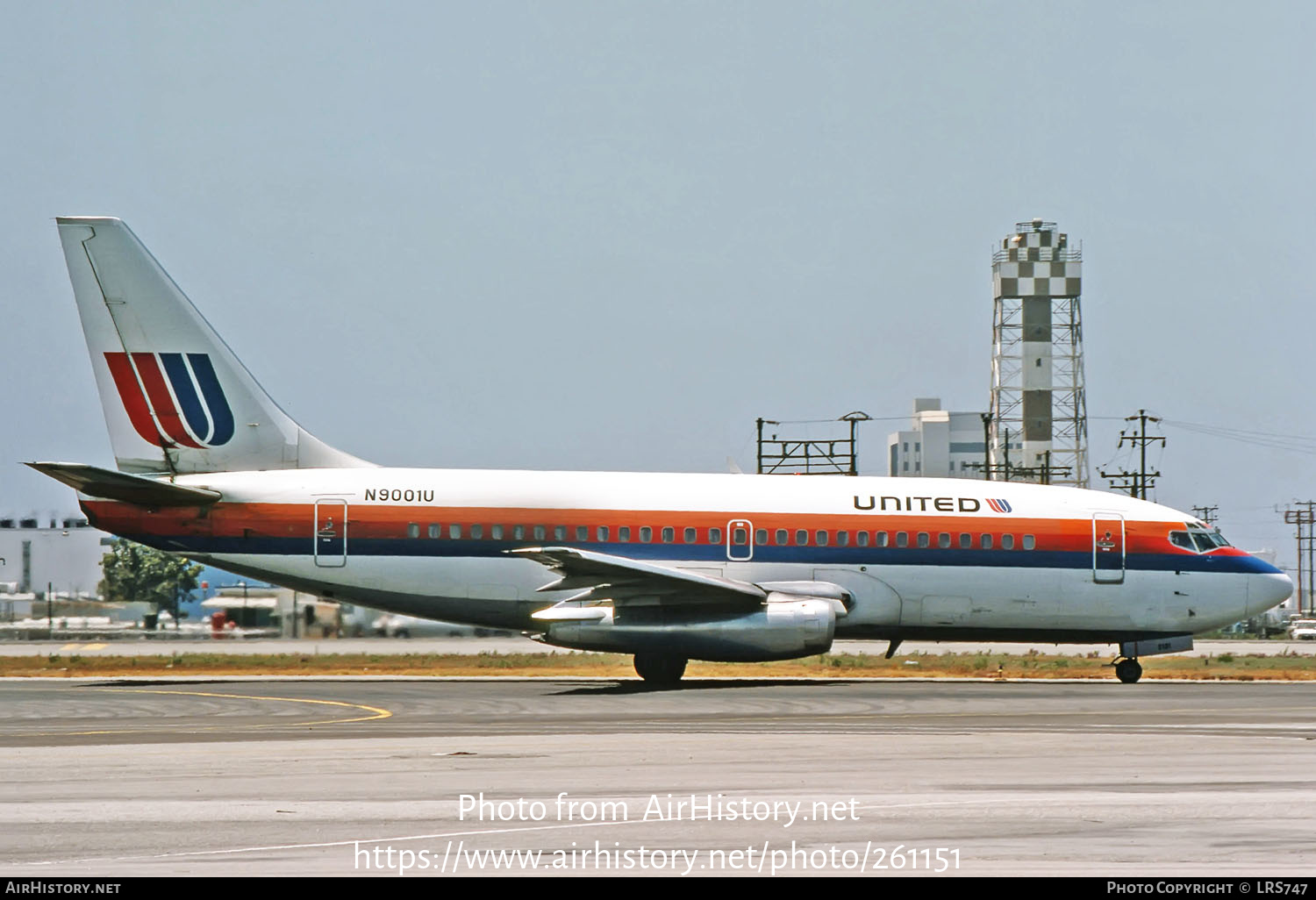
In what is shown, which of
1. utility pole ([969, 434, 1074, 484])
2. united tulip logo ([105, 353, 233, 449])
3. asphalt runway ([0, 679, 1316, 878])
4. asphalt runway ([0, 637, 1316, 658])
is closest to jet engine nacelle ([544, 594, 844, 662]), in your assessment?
asphalt runway ([0, 679, 1316, 878])

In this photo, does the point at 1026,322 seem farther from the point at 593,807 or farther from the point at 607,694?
the point at 593,807

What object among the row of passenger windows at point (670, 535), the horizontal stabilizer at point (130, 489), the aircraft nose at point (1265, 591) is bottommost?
the aircraft nose at point (1265, 591)

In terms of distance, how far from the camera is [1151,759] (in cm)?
1600

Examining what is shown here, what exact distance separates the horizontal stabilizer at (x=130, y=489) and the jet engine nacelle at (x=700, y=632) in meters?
7.36

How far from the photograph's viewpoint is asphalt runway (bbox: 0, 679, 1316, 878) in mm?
10195

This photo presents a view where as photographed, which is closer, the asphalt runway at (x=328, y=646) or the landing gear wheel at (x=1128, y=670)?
the landing gear wheel at (x=1128, y=670)

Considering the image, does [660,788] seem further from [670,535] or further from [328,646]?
[328,646]

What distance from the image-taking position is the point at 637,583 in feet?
93.5

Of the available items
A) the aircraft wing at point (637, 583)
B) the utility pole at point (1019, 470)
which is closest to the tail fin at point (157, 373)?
the aircraft wing at point (637, 583)

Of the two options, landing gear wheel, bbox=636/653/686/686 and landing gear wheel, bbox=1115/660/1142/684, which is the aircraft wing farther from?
landing gear wheel, bbox=1115/660/1142/684

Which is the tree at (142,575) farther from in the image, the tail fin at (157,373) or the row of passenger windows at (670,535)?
the row of passenger windows at (670,535)

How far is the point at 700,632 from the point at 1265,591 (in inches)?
471

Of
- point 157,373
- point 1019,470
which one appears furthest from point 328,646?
point 1019,470

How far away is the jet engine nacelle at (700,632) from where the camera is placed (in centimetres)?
2841
